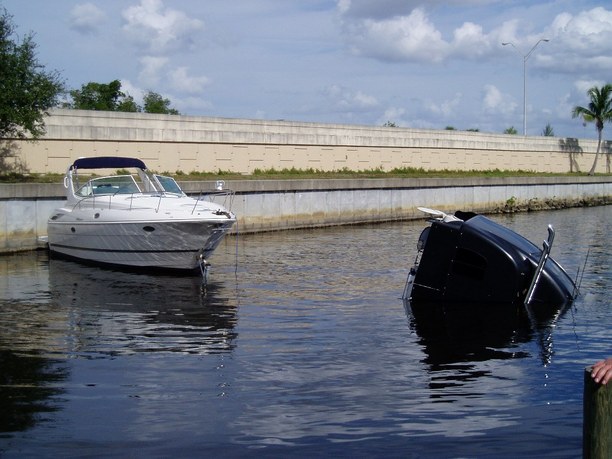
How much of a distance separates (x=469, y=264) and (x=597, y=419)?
850cm

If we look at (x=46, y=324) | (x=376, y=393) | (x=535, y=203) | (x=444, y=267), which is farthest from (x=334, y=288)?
(x=535, y=203)

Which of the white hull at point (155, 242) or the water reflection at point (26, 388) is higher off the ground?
the white hull at point (155, 242)

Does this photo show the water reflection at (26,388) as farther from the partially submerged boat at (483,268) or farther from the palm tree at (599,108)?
the palm tree at (599,108)

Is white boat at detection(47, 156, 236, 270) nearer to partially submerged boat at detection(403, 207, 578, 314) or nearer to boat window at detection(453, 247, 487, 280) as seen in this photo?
partially submerged boat at detection(403, 207, 578, 314)

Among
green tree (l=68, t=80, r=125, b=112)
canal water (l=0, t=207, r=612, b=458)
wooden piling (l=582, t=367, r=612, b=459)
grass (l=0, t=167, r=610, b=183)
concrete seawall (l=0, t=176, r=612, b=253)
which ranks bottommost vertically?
canal water (l=0, t=207, r=612, b=458)

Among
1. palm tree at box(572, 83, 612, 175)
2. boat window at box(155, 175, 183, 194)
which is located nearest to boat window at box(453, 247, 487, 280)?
boat window at box(155, 175, 183, 194)

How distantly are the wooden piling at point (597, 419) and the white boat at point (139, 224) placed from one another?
561 inches

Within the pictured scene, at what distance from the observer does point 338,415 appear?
8.44 metres

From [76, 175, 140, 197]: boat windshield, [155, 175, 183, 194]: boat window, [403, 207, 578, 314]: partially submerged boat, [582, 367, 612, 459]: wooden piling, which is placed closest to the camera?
[582, 367, 612, 459]: wooden piling

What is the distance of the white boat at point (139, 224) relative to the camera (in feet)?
63.2

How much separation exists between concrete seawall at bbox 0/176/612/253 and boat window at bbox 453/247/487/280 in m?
12.9

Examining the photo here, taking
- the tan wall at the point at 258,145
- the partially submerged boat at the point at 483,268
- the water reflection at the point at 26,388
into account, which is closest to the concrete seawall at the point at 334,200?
the tan wall at the point at 258,145

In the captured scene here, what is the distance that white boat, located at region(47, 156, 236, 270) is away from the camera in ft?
63.2

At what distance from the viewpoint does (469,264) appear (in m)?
13.7
